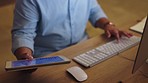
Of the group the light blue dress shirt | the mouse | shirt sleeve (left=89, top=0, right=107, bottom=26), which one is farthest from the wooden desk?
shirt sleeve (left=89, top=0, right=107, bottom=26)

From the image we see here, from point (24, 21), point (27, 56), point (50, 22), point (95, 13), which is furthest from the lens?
point (95, 13)

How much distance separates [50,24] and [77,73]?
0.35m

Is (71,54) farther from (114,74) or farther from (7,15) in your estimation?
(7,15)

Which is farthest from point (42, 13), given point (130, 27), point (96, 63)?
point (130, 27)

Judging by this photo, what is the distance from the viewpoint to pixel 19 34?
116cm

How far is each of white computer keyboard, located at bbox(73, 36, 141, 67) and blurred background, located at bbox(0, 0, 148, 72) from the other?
1027mm

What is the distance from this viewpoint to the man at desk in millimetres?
1159

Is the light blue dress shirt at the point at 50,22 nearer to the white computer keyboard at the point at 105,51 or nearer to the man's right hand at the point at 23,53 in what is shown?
the man's right hand at the point at 23,53

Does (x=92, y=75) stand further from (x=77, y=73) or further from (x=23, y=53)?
(x=23, y=53)

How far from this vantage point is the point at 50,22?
4.19 ft

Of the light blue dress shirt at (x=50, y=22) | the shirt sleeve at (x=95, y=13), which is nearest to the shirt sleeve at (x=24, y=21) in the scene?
the light blue dress shirt at (x=50, y=22)

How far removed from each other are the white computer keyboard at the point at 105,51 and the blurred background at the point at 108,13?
3.37 feet

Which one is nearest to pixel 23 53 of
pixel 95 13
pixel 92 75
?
pixel 92 75

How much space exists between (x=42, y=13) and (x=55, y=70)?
31 cm
